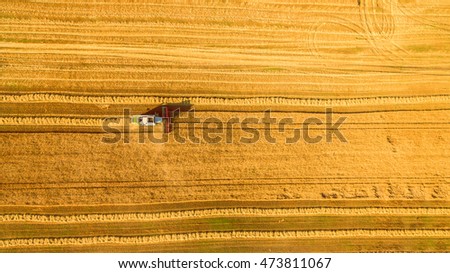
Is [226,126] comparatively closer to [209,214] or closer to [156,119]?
[156,119]

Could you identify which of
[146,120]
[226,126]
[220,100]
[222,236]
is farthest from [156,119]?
[222,236]

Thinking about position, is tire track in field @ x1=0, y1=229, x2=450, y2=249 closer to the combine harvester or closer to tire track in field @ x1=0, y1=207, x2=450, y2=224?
tire track in field @ x1=0, y1=207, x2=450, y2=224

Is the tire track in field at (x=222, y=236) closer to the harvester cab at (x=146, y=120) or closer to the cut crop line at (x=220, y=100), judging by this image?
the harvester cab at (x=146, y=120)

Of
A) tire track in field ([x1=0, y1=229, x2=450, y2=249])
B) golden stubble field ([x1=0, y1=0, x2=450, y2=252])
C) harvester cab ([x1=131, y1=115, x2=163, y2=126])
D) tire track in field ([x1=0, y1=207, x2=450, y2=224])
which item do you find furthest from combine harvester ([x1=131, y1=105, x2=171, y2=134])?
tire track in field ([x1=0, y1=229, x2=450, y2=249])

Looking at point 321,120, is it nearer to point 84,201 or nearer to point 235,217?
point 235,217

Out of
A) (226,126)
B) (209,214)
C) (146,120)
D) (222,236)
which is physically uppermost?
(146,120)

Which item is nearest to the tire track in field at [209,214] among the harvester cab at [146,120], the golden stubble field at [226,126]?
the golden stubble field at [226,126]
